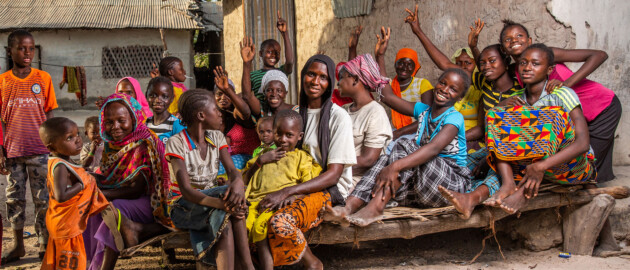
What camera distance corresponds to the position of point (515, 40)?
4.13 m

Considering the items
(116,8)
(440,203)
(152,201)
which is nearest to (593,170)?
(440,203)

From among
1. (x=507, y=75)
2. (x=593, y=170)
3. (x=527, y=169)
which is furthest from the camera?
(x=507, y=75)

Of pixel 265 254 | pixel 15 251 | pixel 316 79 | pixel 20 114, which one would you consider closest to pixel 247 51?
pixel 316 79

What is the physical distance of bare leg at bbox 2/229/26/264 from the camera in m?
4.20

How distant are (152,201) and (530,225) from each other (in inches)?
114

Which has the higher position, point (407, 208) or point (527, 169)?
point (527, 169)

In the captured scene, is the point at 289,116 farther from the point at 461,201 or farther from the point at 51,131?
the point at 51,131

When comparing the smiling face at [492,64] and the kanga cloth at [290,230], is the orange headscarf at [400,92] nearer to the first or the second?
the smiling face at [492,64]

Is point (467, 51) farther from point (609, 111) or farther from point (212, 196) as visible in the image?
point (212, 196)

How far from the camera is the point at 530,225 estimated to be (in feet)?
13.7

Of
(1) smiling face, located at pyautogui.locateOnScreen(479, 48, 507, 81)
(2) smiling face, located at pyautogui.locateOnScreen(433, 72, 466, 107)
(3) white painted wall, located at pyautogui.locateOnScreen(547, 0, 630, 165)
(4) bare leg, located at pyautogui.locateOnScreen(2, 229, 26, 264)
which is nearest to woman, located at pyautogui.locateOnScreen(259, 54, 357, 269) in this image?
(2) smiling face, located at pyautogui.locateOnScreen(433, 72, 466, 107)

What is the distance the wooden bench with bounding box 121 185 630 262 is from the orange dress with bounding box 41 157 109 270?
385 millimetres

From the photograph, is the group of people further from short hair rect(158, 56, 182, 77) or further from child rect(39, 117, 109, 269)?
short hair rect(158, 56, 182, 77)

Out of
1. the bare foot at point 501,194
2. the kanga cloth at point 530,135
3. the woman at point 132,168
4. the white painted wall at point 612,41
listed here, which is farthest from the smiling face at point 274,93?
the white painted wall at point 612,41
